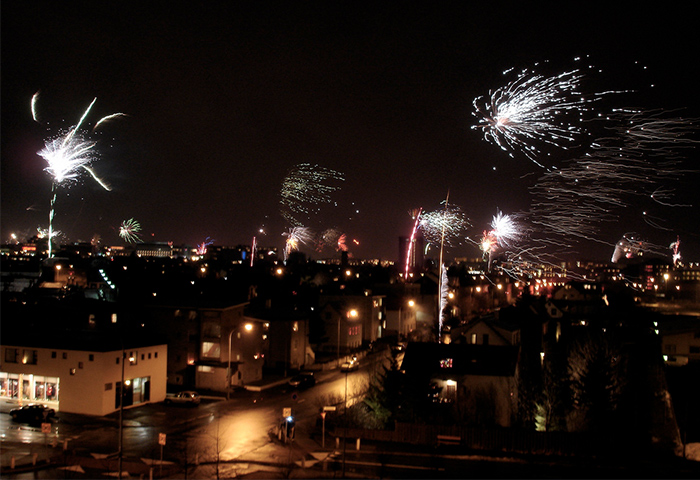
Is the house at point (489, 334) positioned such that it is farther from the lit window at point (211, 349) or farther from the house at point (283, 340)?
the lit window at point (211, 349)

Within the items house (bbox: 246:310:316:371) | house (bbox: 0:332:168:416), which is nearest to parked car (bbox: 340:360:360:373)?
house (bbox: 246:310:316:371)

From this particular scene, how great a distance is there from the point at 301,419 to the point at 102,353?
8593mm

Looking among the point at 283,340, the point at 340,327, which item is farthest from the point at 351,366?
the point at 340,327

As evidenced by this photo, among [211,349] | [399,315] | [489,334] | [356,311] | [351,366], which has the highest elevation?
[356,311]

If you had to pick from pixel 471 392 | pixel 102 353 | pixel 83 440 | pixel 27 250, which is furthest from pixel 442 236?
pixel 27 250

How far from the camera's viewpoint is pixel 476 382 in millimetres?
24438

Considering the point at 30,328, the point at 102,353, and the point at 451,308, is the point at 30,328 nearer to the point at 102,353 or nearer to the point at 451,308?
the point at 102,353

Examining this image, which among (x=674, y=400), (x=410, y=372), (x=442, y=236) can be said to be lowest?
(x=674, y=400)

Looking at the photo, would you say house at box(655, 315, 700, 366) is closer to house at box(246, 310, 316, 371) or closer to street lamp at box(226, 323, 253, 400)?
house at box(246, 310, 316, 371)

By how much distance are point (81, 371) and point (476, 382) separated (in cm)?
1679

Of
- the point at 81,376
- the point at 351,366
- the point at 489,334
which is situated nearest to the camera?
the point at 81,376

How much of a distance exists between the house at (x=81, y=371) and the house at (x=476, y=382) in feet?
38.2

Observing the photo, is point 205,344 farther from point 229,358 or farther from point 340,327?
point 340,327

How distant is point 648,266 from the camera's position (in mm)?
105375
